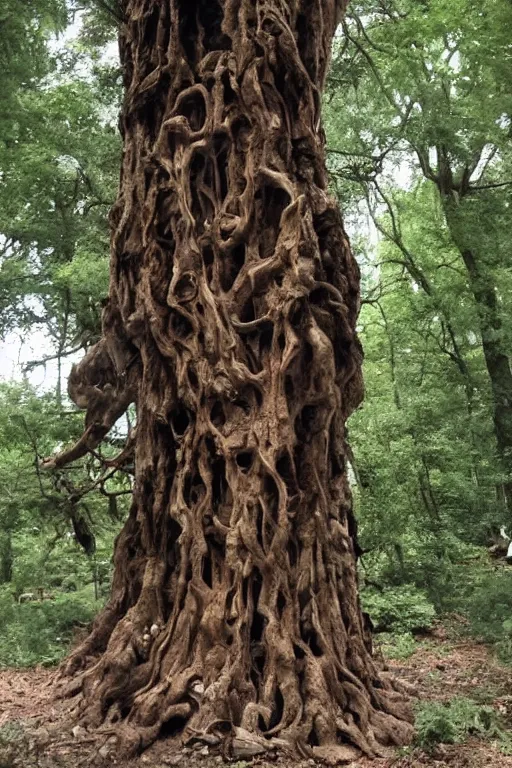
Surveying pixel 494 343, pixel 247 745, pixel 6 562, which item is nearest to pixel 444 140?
pixel 494 343

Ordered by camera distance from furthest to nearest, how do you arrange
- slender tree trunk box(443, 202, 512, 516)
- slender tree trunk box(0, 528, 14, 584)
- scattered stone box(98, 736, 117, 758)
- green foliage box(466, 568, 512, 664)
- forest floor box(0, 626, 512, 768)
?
slender tree trunk box(443, 202, 512, 516) < slender tree trunk box(0, 528, 14, 584) < green foliage box(466, 568, 512, 664) < scattered stone box(98, 736, 117, 758) < forest floor box(0, 626, 512, 768)

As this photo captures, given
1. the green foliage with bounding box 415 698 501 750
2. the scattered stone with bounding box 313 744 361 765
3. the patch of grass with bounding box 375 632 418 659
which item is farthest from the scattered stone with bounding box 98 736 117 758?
the patch of grass with bounding box 375 632 418 659

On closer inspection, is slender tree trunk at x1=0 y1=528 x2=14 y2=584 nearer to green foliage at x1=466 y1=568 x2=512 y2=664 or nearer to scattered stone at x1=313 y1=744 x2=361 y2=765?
green foliage at x1=466 y1=568 x2=512 y2=664

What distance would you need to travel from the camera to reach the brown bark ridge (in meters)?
3.84

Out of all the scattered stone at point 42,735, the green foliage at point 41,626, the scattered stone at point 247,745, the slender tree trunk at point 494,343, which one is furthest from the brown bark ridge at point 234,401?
the slender tree trunk at point 494,343

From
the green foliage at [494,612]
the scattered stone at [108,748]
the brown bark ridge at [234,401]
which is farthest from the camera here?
the green foliage at [494,612]

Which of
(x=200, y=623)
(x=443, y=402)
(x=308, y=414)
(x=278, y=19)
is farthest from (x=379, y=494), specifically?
(x=278, y=19)

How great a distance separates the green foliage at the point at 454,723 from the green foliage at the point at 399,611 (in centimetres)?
292

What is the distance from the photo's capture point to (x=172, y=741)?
11.8 ft

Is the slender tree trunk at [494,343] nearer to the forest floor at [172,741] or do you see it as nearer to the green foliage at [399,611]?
the green foliage at [399,611]

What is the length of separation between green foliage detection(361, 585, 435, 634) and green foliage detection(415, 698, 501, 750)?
2923 mm

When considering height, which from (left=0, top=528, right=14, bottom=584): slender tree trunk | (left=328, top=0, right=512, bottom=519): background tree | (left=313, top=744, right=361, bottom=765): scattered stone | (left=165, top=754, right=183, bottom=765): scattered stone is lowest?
(left=313, top=744, right=361, bottom=765): scattered stone

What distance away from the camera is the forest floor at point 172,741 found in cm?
336

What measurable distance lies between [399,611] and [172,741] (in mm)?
4245
